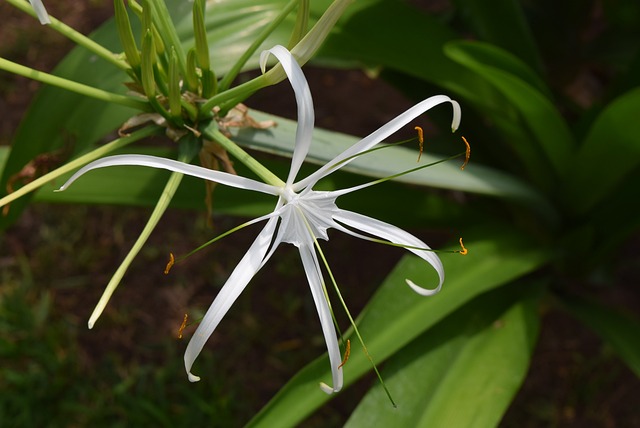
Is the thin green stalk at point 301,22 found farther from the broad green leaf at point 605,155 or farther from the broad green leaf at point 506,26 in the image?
the broad green leaf at point 506,26

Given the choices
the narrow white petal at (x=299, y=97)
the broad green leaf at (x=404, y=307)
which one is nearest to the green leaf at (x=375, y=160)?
the broad green leaf at (x=404, y=307)

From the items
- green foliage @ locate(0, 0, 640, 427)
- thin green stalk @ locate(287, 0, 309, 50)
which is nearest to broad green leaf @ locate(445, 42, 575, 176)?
green foliage @ locate(0, 0, 640, 427)

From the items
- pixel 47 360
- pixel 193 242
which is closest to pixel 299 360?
pixel 193 242

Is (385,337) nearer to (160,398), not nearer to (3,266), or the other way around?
(160,398)

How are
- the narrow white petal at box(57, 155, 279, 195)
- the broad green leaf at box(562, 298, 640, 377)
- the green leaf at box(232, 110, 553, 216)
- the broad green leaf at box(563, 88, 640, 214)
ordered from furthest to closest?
the broad green leaf at box(562, 298, 640, 377) → the broad green leaf at box(563, 88, 640, 214) → the green leaf at box(232, 110, 553, 216) → the narrow white petal at box(57, 155, 279, 195)

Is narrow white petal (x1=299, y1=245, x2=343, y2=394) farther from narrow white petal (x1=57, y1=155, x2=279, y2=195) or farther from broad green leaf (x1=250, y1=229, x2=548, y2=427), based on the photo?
broad green leaf (x1=250, y1=229, x2=548, y2=427)

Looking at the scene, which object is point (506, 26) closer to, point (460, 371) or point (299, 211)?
point (460, 371)
